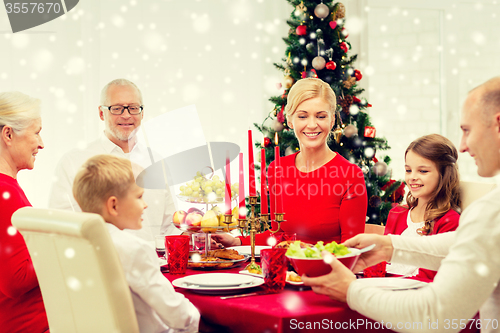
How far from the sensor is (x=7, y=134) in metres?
1.66

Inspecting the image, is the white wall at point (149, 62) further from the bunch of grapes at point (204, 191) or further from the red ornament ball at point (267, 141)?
the bunch of grapes at point (204, 191)

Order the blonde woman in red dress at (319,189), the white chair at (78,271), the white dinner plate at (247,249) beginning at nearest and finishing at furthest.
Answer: the white chair at (78,271), the white dinner plate at (247,249), the blonde woman in red dress at (319,189)

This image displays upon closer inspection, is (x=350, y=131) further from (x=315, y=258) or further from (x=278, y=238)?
(x=315, y=258)

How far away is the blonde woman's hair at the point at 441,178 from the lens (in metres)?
1.99

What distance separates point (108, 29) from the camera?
12.8ft

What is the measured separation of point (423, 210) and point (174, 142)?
2.44 meters

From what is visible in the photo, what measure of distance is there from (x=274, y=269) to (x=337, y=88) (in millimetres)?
2397

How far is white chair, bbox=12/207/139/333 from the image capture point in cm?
116

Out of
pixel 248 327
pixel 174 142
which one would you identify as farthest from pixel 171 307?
pixel 174 142

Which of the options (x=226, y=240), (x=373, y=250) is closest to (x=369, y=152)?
(x=226, y=240)

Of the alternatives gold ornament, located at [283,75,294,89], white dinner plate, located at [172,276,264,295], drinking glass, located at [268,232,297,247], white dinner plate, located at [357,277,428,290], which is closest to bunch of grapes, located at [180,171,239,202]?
drinking glass, located at [268,232,297,247]

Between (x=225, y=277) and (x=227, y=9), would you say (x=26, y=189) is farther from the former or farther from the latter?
(x=225, y=277)

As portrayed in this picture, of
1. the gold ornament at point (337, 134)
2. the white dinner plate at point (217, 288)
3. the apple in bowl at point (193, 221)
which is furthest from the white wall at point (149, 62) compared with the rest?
the white dinner plate at point (217, 288)

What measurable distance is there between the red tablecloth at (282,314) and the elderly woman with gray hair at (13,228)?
59cm
